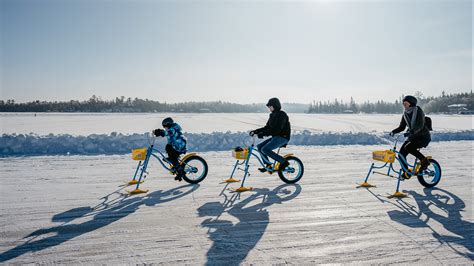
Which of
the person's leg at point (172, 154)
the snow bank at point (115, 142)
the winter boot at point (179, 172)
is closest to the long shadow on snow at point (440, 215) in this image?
the winter boot at point (179, 172)

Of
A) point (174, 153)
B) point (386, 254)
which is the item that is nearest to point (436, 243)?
point (386, 254)

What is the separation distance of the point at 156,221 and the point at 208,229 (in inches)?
38.8

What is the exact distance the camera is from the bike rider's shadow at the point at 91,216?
167 inches

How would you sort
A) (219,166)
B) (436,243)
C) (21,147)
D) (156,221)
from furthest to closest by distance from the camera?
(21,147) → (219,166) → (156,221) → (436,243)

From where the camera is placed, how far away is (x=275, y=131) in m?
7.78

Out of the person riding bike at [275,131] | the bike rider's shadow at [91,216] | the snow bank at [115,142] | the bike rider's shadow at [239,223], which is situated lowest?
the bike rider's shadow at [239,223]

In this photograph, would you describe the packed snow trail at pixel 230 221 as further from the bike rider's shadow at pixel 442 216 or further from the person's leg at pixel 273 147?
the person's leg at pixel 273 147

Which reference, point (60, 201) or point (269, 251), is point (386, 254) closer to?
point (269, 251)

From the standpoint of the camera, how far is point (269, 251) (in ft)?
13.4

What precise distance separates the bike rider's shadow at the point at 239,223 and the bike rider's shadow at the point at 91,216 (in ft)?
4.12

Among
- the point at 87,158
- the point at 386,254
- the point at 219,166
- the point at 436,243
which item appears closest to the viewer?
the point at 386,254

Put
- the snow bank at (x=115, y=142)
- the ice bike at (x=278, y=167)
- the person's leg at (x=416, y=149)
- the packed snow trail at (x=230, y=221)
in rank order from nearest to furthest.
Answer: the packed snow trail at (x=230, y=221)
the person's leg at (x=416, y=149)
the ice bike at (x=278, y=167)
the snow bank at (x=115, y=142)

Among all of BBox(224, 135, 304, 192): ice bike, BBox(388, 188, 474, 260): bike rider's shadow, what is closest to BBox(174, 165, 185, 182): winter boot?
BBox(224, 135, 304, 192): ice bike

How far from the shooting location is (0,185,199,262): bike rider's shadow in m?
4.24
